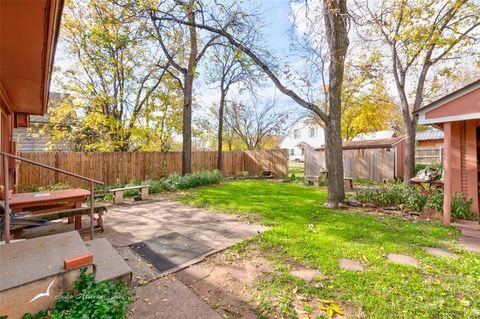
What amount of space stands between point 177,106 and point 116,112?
357 cm

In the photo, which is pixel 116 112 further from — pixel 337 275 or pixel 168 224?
pixel 337 275

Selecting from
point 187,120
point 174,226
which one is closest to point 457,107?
point 174,226

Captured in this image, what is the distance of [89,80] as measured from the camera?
11.1 meters

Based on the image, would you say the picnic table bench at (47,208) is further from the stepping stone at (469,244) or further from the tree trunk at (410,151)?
the tree trunk at (410,151)

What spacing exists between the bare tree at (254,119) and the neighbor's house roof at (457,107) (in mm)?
16211

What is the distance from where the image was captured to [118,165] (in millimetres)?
10602

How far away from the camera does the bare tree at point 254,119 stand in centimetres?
2181

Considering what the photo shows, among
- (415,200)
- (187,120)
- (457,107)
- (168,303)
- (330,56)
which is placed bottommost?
(168,303)

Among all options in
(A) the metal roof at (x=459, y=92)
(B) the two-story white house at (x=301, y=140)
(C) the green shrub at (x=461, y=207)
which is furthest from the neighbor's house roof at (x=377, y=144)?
(B) the two-story white house at (x=301, y=140)

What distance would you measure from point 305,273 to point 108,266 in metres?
2.35

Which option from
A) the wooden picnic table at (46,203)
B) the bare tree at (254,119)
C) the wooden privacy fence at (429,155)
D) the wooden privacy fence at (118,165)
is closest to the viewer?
the wooden picnic table at (46,203)

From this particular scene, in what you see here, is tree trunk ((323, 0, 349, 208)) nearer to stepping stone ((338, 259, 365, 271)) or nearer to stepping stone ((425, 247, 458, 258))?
stepping stone ((425, 247, 458, 258))

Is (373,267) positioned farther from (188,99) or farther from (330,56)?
(188,99)

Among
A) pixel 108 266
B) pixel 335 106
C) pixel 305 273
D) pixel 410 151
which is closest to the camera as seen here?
pixel 108 266
